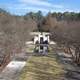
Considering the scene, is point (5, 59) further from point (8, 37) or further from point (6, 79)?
point (6, 79)

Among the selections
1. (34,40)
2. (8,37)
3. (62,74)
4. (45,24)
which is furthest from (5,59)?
(45,24)

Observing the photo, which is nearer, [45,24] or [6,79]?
[6,79]

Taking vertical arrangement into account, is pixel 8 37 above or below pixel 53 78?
above

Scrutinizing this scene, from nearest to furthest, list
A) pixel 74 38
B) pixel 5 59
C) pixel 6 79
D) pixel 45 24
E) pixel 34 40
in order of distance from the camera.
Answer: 1. pixel 6 79
2. pixel 5 59
3. pixel 74 38
4. pixel 34 40
5. pixel 45 24

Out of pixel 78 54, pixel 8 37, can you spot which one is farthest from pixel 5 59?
pixel 78 54

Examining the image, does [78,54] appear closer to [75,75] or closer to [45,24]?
[75,75]

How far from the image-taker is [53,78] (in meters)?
22.1

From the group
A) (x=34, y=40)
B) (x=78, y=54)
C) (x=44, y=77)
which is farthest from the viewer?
(x=34, y=40)

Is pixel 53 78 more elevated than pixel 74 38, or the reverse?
pixel 74 38

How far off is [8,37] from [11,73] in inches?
118

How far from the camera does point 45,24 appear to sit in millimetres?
98000

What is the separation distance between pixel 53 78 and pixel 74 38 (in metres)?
11.1

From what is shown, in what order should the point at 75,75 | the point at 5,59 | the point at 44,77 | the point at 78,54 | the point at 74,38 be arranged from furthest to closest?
the point at 78,54 → the point at 74,38 → the point at 5,59 → the point at 75,75 → the point at 44,77

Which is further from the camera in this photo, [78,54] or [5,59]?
[78,54]
